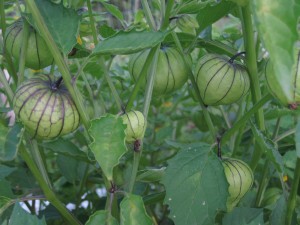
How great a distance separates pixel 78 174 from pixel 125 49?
0.58 metres

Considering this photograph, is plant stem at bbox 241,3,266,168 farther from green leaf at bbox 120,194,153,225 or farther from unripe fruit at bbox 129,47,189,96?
green leaf at bbox 120,194,153,225

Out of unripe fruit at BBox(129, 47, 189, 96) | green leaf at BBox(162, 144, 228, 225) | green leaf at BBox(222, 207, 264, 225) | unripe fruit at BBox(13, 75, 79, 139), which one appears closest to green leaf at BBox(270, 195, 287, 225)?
green leaf at BBox(222, 207, 264, 225)

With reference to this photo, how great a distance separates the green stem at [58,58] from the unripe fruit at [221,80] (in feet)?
0.71

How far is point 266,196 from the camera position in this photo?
107cm

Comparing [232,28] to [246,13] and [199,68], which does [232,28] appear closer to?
[199,68]

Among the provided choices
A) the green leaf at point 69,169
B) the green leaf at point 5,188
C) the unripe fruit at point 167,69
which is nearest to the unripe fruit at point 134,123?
the unripe fruit at point 167,69

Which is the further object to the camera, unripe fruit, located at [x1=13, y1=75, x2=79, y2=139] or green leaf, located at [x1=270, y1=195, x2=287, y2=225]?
green leaf, located at [x1=270, y1=195, x2=287, y2=225]

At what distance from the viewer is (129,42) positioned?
1.93 ft

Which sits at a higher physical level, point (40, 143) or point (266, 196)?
Answer: point (40, 143)

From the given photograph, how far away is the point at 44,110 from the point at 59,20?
13cm

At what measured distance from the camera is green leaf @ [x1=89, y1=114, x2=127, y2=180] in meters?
0.60

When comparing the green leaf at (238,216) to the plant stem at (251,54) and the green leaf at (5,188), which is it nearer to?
the plant stem at (251,54)

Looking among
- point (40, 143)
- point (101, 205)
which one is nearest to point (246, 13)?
point (40, 143)

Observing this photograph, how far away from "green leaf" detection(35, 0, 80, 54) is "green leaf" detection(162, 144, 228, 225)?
24 cm
